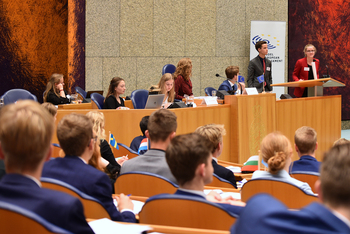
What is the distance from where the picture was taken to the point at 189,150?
1700 mm

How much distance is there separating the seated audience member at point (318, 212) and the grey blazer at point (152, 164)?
1448 millimetres

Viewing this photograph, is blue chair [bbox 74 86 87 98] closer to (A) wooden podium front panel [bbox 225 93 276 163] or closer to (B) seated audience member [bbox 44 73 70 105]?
(B) seated audience member [bbox 44 73 70 105]

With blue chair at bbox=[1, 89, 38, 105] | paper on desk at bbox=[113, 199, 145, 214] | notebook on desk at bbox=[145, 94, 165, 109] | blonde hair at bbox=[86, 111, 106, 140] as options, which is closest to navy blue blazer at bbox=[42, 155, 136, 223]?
paper on desk at bbox=[113, 199, 145, 214]

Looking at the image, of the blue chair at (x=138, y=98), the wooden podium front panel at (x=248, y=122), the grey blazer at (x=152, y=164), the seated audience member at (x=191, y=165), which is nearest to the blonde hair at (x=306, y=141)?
the grey blazer at (x=152, y=164)

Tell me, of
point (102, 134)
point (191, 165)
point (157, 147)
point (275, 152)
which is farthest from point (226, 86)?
point (191, 165)

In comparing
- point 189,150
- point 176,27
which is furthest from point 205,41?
point 189,150

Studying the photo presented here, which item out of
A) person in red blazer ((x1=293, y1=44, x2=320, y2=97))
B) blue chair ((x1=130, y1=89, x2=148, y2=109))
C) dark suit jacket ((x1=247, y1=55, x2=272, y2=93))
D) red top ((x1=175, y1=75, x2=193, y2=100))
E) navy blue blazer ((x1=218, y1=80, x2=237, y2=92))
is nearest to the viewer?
blue chair ((x1=130, y1=89, x2=148, y2=109))

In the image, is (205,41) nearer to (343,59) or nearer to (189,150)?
(343,59)

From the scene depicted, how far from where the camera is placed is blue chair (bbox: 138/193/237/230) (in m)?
1.54

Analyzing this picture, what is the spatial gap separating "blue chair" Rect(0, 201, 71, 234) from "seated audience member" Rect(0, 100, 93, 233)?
0.29 ft

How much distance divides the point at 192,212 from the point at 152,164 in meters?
0.95

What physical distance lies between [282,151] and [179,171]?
0.92 meters

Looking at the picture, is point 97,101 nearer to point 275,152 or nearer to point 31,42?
point 275,152

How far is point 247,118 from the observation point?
5.68 meters
